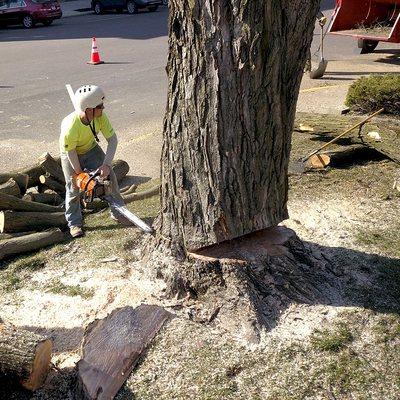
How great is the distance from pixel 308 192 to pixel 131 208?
1798mm

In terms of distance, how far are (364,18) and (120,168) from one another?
8.44 meters

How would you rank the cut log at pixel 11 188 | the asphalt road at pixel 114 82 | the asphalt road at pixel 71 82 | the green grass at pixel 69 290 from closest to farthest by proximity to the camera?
the green grass at pixel 69 290
the cut log at pixel 11 188
the asphalt road at pixel 114 82
the asphalt road at pixel 71 82

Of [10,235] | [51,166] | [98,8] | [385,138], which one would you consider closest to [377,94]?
[385,138]

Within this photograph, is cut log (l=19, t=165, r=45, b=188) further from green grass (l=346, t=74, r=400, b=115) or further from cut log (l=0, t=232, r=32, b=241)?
green grass (l=346, t=74, r=400, b=115)

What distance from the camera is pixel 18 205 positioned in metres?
5.61

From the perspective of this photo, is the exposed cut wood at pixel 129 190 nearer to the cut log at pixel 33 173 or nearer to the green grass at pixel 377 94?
the cut log at pixel 33 173

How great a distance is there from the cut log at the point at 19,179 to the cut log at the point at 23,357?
2.82 meters

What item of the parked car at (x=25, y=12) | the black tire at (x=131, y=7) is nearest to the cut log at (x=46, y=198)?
the parked car at (x=25, y=12)

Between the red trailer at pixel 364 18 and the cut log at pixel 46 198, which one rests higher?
the red trailer at pixel 364 18

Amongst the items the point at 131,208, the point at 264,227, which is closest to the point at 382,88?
the point at 131,208

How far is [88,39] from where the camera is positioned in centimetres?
1814

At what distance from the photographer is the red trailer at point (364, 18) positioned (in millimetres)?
12633

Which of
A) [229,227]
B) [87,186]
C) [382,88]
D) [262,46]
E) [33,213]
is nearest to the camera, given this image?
[262,46]

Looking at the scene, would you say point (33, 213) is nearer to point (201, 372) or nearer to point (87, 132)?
point (87, 132)
